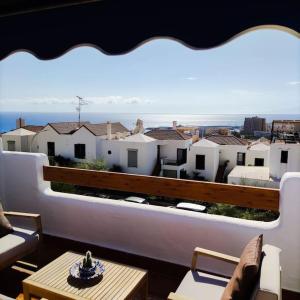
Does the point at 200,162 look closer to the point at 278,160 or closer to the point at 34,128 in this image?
the point at 278,160

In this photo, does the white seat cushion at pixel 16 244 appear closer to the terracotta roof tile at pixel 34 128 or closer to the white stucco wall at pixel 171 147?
the white stucco wall at pixel 171 147

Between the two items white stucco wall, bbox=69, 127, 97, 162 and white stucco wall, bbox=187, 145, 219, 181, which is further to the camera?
white stucco wall, bbox=69, 127, 97, 162

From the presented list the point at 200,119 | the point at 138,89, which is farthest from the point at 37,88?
the point at 200,119

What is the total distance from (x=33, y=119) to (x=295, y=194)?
11823mm

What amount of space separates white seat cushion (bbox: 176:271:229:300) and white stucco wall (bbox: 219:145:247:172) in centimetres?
1070

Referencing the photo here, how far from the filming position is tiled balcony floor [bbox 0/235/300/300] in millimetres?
2438

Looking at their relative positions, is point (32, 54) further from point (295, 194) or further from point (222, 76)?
point (222, 76)

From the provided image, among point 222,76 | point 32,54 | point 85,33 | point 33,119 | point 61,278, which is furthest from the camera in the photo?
point 222,76

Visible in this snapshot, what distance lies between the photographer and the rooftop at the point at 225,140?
1155cm

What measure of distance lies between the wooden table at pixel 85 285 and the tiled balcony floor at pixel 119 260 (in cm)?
54

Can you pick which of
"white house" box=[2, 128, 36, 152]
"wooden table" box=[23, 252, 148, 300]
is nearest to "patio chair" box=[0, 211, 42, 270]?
"wooden table" box=[23, 252, 148, 300]

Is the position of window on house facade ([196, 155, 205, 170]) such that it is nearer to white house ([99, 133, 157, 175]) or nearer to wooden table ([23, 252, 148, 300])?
white house ([99, 133, 157, 175])

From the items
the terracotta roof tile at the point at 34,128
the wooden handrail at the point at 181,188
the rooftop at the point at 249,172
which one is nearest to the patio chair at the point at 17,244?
the wooden handrail at the point at 181,188

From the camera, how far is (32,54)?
10.3 ft
